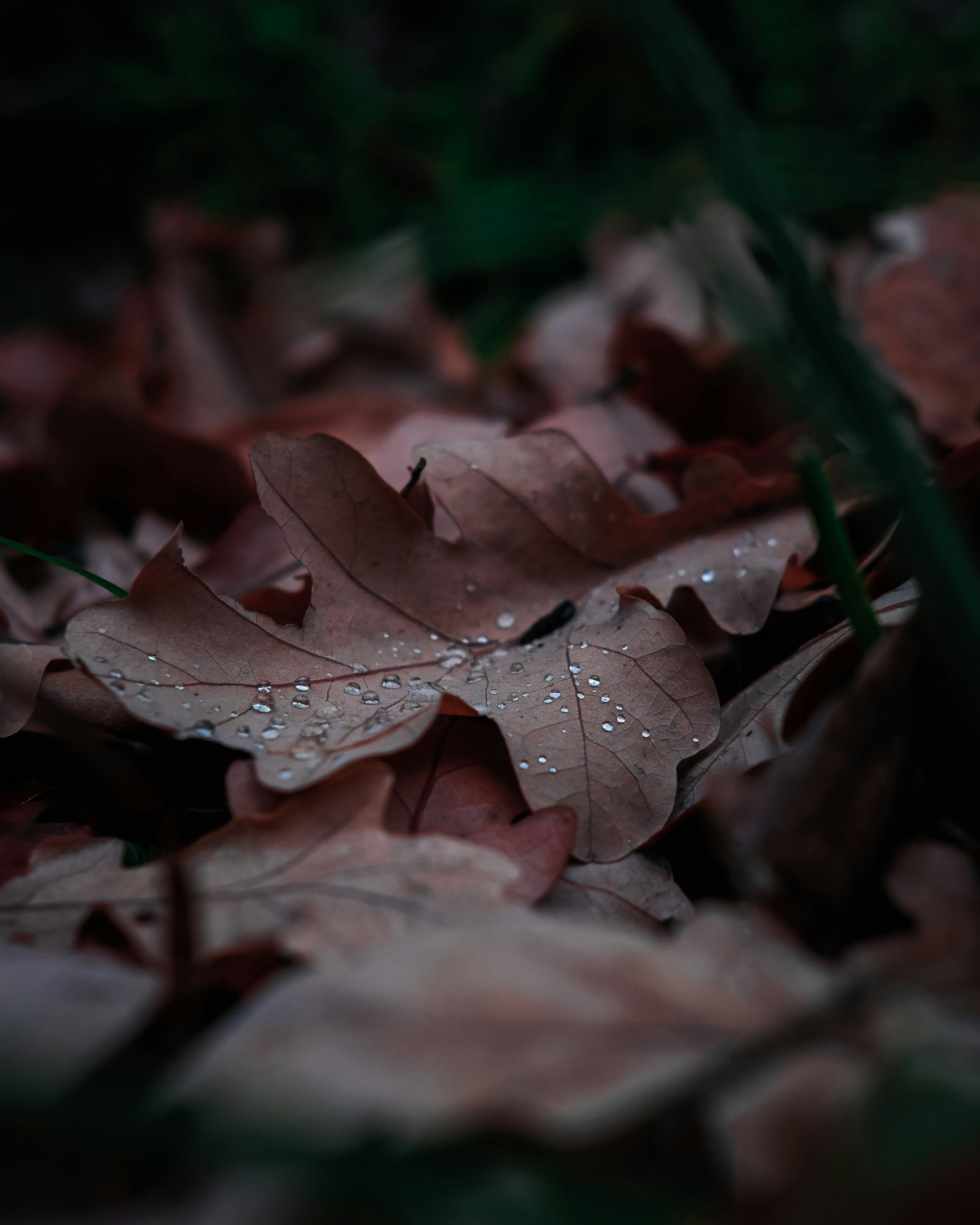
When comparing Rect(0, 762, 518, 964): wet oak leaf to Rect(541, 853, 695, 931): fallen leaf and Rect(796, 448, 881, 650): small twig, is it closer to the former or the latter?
Rect(541, 853, 695, 931): fallen leaf

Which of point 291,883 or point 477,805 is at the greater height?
point 291,883

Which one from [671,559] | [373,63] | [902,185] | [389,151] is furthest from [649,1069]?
[373,63]

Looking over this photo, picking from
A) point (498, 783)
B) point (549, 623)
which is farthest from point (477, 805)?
point (549, 623)

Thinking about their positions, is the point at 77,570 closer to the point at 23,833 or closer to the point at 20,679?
the point at 20,679

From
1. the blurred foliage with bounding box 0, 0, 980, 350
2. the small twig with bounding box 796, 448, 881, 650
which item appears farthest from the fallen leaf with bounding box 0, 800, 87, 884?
the blurred foliage with bounding box 0, 0, 980, 350

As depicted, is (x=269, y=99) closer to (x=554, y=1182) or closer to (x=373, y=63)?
(x=373, y=63)

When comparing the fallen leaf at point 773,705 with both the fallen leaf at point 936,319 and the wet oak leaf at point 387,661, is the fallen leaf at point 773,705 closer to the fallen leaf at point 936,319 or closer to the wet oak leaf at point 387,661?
the wet oak leaf at point 387,661
